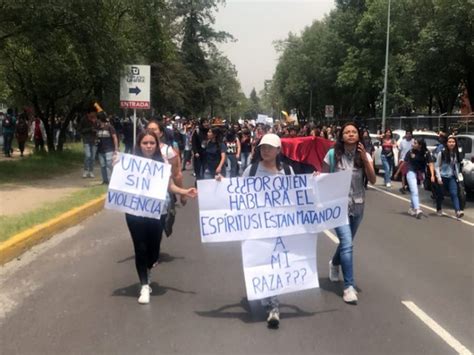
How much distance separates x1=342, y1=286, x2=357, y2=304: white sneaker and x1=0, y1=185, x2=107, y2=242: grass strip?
4.52m

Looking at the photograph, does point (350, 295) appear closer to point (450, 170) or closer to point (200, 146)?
point (200, 146)

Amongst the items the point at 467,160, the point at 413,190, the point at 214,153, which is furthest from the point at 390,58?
the point at 214,153

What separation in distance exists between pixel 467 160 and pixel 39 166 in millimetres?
12662

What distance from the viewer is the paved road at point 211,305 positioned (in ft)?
16.0

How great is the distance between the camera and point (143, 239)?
6.05 metres

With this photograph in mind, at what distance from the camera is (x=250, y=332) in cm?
513

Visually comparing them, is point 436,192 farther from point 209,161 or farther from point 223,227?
point 223,227

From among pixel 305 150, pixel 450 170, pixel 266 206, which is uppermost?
pixel 266 206

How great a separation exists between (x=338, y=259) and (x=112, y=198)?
8.19ft

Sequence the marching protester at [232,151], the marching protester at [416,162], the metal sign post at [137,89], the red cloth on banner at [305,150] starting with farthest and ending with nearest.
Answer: the metal sign post at [137,89] → the marching protester at [232,151] → the red cloth on banner at [305,150] → the marching protester at [416,162]

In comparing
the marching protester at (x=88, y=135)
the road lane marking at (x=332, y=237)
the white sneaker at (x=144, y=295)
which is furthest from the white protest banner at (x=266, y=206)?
the marching protester at (x=88, y=135)

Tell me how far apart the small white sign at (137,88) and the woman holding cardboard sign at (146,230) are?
36.1 feet

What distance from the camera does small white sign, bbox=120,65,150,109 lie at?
1709 centimetres

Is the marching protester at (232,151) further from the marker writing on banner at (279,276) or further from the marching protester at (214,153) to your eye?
the marker writing on banner at (279,276)
